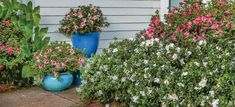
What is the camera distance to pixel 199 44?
4.88 metres

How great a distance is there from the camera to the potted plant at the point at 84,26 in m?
6.67

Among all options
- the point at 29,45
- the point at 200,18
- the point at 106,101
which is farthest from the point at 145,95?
the point at 29,45

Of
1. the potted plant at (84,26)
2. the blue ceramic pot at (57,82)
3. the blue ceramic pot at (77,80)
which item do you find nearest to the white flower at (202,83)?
the blue ceramic pot at (57,82)

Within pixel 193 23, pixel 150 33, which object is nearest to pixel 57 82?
pixel 150 33

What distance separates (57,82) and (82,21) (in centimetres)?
122

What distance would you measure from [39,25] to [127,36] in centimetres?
176

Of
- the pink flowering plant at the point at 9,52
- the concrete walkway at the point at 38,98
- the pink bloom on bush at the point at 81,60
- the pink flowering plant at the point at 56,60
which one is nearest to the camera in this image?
the concrete walkway at the point at 38,98

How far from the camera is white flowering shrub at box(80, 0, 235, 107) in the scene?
4.18 metres

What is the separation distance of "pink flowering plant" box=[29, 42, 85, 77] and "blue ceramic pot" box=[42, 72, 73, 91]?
72 mm

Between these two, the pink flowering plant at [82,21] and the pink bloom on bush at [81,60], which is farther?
the pink flowering plant at [82,21]

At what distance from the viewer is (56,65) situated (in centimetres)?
582

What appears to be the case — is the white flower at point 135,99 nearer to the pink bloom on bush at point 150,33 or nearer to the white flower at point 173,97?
the white flower at point 173,97

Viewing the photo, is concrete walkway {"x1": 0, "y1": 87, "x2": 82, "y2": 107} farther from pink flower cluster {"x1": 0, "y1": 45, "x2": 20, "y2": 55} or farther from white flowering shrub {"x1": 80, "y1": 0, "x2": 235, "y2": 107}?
pink flower cluster {"x1": 0, "y1": 45, "x2": 20, "y2": 55}

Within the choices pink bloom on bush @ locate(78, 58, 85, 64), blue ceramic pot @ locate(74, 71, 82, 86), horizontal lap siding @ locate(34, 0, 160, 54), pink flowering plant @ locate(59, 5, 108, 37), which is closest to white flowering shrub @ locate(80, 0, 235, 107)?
pink bloom on bush @ locate(78, 58, 85, 64)
